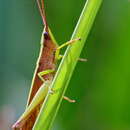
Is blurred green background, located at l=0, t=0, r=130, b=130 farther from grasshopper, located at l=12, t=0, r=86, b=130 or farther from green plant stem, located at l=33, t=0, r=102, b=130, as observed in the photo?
green plant stem, located at l=33, t=0, r=102, b=130

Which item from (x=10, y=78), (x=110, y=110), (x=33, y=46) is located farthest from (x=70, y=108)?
(x=10, y=78)

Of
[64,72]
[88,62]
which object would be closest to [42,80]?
[88,62]

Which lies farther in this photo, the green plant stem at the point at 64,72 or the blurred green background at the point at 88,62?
the blurred green background at the point at 88,62

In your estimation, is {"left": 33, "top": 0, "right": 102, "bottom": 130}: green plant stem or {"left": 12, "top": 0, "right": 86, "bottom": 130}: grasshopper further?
{"left": 12, "top": 0, "right": 86, "bottom": 130}: grasshopper

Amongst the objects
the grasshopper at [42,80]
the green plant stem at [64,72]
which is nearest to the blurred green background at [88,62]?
the grasshopper at [42,80]

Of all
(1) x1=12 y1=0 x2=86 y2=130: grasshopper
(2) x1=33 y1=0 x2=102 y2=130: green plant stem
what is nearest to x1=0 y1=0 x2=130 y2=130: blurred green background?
(1) x1=12 y1=0 x2=86 y2=130: grasshopper

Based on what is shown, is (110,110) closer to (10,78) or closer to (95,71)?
(95,71)

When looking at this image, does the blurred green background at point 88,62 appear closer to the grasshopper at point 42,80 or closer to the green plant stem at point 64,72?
the grasshopper at point 42,80
